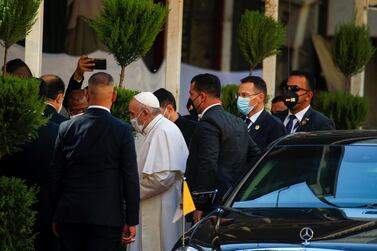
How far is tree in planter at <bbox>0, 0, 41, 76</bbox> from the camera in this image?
9.03 meters

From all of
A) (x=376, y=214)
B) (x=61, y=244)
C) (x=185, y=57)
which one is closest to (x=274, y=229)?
(x=376, y=214)

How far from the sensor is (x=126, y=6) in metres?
10.5

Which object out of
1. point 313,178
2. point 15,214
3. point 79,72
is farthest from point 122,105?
point 313,178

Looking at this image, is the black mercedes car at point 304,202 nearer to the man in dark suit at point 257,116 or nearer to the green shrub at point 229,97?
the man in dark suit at point 257,116

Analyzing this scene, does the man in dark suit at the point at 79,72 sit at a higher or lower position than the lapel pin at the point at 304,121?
higher

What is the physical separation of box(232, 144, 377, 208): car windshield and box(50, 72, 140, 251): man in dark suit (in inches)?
36.4

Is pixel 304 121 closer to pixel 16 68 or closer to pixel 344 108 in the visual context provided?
pixel 16 68

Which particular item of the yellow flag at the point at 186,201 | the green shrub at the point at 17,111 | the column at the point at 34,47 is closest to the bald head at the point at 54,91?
the green shrub at the point at 17,111

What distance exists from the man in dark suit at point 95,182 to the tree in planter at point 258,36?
5.32 m

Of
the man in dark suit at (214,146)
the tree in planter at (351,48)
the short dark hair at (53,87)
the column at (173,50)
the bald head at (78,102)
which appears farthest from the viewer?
the tree in planter at (351,48)

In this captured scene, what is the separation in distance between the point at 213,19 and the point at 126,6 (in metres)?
5.32

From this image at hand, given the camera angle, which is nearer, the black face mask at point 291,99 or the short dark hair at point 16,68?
the short dark hair at point 16,68

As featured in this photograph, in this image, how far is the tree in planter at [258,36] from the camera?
1330 centimetres

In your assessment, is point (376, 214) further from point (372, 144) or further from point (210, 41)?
point (210, 41)
